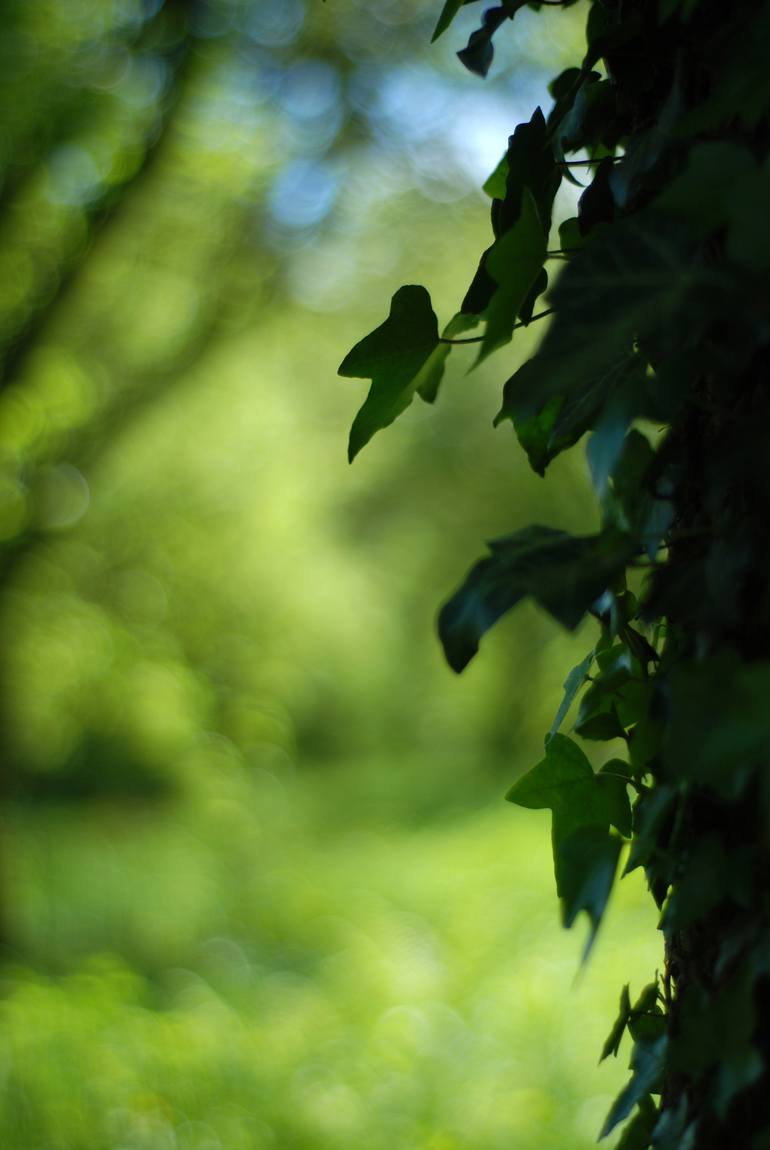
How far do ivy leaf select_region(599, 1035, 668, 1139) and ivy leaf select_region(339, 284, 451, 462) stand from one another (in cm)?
28

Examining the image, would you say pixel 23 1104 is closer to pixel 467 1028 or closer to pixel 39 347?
pixel 467 1028

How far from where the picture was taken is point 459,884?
2789 millimetres

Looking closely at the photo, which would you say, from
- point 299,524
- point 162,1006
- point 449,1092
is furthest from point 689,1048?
point 299,524

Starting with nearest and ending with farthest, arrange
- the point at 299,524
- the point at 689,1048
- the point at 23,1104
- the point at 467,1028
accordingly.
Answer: the point at 689,1048 < the point at 23,1104 < the point at 467,1028 < the point at 299,524

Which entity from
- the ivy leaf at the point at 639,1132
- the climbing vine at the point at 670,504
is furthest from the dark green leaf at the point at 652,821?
the ivy leaf at the point at 639,1132

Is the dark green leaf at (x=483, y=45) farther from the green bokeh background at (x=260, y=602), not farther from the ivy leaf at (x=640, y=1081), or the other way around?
the green bokeh background at (x=260, y=602)

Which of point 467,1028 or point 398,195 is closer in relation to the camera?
point 467,1028

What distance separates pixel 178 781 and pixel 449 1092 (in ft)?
3.55

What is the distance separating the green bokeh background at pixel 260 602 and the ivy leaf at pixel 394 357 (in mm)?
1799

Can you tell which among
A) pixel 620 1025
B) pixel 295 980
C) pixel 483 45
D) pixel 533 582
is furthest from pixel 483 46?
pixel 295 980

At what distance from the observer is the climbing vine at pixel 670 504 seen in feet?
1.04

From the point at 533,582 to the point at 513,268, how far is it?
0.13m

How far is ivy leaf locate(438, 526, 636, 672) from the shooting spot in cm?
34

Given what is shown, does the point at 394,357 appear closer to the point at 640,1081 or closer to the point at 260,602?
the point at 640,1081
